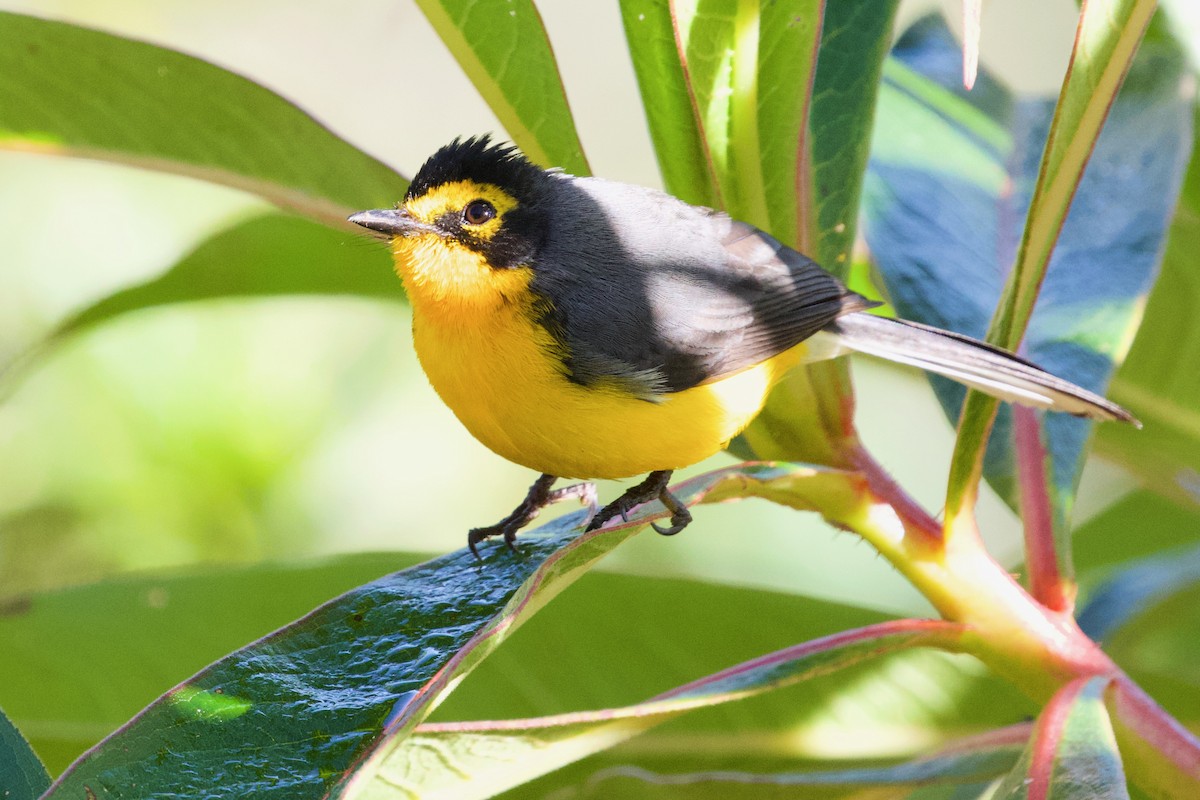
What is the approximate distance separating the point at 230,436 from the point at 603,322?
26.1 inches

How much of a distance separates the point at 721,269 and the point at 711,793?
24.9 inches

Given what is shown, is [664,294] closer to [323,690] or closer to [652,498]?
[652,498]

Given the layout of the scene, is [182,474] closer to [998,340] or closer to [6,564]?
[6,564]

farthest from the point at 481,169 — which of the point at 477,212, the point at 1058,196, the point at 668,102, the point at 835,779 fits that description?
the point at 835,779

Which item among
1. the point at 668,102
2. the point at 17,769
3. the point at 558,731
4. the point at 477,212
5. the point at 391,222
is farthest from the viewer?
the point at 477,212

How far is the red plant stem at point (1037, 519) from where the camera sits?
126 cm

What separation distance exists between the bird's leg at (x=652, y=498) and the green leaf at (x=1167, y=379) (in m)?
0.68

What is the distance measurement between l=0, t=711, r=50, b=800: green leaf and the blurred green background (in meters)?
0.67

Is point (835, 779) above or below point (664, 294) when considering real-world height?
below

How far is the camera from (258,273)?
1.64m

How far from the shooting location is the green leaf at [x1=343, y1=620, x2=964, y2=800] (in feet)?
3.37

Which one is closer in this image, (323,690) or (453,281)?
(323,690)

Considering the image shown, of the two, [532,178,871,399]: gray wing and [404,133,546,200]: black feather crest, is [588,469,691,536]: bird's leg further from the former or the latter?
[404,133,546,200]: black feather crest

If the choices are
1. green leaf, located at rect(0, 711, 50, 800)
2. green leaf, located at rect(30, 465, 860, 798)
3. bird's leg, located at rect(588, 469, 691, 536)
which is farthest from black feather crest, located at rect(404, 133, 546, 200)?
green leaf, located at rect(0, 711, 50, 800)
